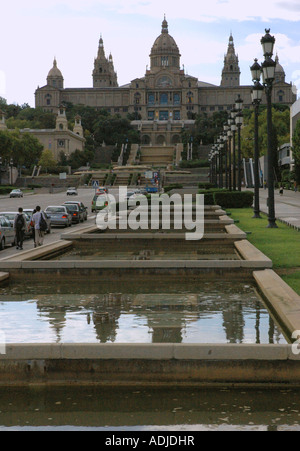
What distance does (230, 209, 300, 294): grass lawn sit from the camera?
1359 centimetres

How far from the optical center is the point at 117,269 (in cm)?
1332

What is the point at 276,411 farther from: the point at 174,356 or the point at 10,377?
the point at 10,377

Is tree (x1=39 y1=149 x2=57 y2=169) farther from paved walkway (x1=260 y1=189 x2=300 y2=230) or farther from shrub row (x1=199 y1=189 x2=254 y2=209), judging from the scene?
shrub row (x1=199 y1=189 x2=254 y2=209)

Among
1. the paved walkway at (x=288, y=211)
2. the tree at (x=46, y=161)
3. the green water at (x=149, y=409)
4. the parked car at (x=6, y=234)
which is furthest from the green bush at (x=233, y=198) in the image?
the tree at (x=46, y=161)

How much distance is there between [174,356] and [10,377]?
1.69 metres

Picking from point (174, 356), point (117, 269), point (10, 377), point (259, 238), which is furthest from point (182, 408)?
point (259, 238)

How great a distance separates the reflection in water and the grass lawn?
1.44 m

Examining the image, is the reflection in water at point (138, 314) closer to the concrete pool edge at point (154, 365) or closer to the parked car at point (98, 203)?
the concrete pool edge at point (154, 365)

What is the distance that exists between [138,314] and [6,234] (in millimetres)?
16140

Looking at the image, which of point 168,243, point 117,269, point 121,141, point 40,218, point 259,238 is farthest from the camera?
point 121,141

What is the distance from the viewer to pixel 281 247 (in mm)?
18406

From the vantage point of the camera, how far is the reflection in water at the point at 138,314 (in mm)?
8539

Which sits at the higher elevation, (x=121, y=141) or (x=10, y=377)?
(x=121, y=141)

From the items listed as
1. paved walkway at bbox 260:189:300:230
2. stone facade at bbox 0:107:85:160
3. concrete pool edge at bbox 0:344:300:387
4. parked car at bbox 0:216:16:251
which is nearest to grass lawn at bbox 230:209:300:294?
paved walkway at bbox 260:189:300:230
